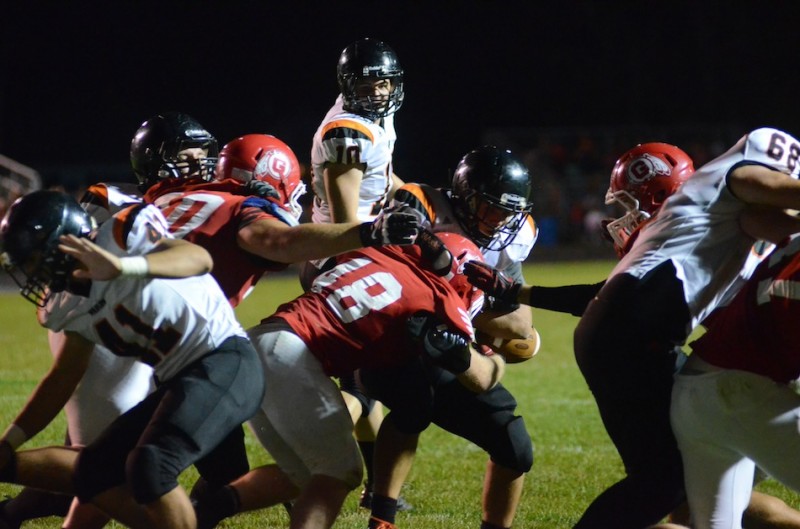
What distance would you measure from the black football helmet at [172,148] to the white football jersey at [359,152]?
18.2 inches

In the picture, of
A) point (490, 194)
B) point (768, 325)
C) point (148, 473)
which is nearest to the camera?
point (768, 325)

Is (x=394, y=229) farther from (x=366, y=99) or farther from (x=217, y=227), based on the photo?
(x=366, y=99)

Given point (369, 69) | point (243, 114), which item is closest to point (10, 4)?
point (243, 114)

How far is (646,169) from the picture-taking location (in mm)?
3848

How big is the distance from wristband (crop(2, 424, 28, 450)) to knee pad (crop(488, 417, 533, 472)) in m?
1.47

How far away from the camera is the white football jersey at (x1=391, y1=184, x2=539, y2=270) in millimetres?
3725

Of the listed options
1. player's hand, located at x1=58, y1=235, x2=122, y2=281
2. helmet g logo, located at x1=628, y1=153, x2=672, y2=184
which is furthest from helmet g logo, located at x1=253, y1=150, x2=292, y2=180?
player's hand, located at x1=58, y1=235, x2=122, y2=281

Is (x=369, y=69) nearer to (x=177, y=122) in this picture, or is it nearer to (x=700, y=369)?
(x=177, y=122)

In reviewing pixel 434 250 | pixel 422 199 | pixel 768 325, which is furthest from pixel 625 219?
pixel 768 325

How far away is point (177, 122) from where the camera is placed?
161 inches

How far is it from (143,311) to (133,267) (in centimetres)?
21

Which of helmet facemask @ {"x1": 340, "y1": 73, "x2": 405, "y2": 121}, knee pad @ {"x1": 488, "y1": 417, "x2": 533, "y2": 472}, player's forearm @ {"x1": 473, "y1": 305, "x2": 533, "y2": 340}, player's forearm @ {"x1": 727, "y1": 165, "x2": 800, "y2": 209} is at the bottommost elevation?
knee pad @ {"x1": 488, "y1": 417, "x2": 533, "y2": 472}

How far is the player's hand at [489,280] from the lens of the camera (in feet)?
11.8

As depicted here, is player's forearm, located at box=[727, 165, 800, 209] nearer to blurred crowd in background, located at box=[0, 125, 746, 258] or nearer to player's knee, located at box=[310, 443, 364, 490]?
player's knee, located at box=[310, 443, 364, 490]
